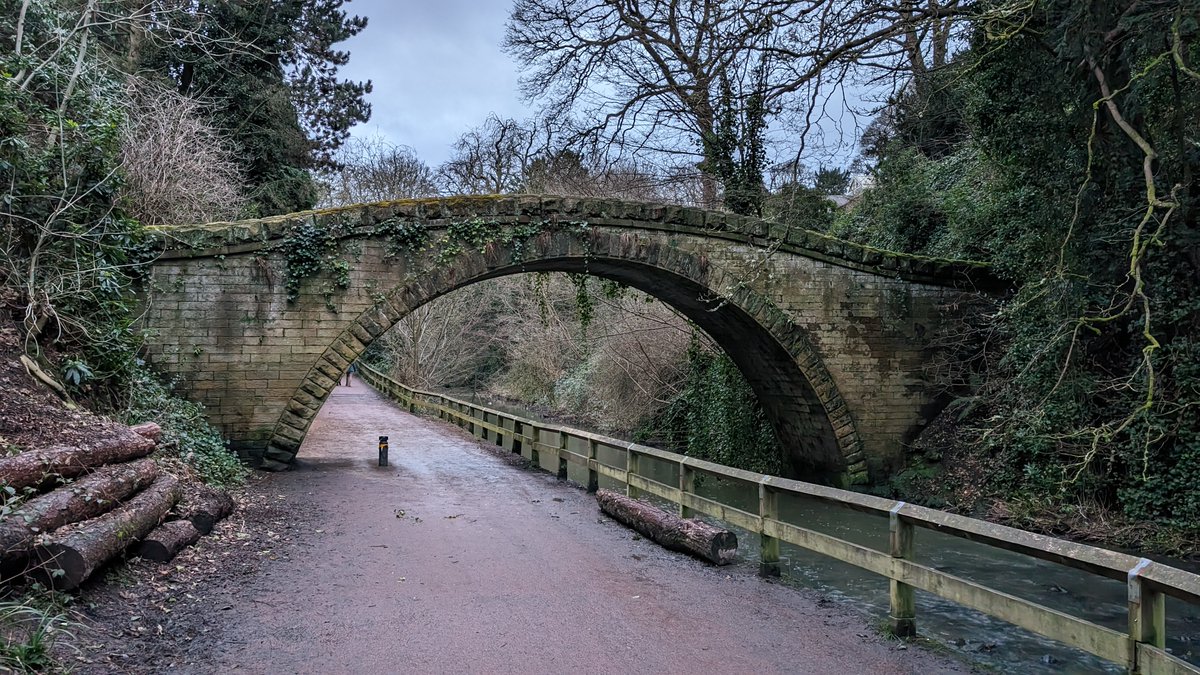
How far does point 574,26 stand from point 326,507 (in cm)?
837

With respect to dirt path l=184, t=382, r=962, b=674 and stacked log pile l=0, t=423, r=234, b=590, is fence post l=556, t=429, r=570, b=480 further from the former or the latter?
stacked log pile l=0, t=423, r=234, b=590

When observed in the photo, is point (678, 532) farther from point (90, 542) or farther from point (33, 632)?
point (33, 632)

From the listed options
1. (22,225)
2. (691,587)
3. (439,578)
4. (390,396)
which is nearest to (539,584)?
(439,578)

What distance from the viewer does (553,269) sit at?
13.2m

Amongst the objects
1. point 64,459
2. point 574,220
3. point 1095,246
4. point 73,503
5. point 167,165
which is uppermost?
point 167,165

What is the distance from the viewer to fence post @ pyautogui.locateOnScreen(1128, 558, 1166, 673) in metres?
3.32

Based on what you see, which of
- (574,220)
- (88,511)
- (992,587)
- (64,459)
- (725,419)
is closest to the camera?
(88,511)

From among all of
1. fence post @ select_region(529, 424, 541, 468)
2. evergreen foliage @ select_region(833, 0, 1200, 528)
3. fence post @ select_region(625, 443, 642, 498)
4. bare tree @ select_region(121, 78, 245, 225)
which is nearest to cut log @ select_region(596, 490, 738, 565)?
fence post @ select_region(625, 443, 642, 498)

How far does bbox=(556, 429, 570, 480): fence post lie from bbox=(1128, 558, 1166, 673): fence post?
8.29m

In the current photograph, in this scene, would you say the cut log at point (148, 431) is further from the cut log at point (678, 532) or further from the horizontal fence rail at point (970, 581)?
the horizontal fence rail at point (970, 581)

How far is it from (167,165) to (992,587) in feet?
42.5

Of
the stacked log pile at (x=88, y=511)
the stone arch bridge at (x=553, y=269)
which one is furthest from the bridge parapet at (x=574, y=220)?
the stacked log pile at (x=88, y=511)

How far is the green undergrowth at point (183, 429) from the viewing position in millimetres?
8219

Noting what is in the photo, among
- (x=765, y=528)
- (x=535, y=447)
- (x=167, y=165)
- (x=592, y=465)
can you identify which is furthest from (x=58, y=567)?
(x=167, y=165)
